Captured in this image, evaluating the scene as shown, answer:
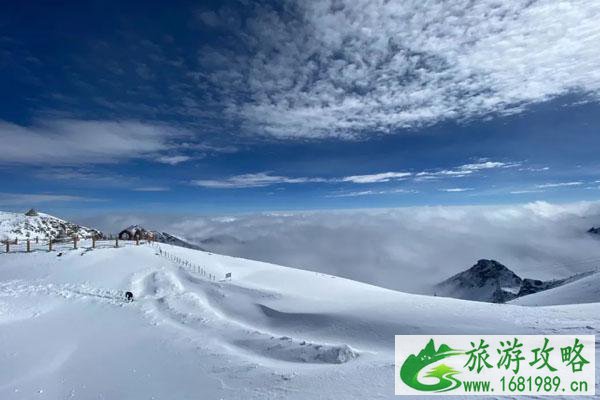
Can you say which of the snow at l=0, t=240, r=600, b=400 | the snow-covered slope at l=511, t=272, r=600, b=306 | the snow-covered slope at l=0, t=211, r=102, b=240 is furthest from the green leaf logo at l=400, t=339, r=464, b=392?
the snow-covered slope at l=0, t=211, r=102, b=240

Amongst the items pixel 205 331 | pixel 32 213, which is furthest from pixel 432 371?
pixel 32 213

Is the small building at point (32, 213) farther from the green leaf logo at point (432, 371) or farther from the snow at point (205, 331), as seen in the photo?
the green leaf logo at point (432, 371)

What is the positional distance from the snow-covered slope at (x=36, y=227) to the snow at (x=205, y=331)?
6839cm

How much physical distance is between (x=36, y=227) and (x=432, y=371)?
118 metres

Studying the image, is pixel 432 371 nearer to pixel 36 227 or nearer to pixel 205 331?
pixel 205 331

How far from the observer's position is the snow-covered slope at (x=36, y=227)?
289 ft

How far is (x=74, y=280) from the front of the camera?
30984 millimetres

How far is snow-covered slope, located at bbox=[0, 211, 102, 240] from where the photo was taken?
289ft

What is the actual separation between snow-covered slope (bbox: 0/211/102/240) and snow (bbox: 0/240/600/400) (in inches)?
2693

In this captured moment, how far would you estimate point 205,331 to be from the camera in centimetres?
2120

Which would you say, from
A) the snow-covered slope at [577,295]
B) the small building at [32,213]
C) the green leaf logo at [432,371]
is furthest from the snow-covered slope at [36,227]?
the snow-covered slope at [577,295]

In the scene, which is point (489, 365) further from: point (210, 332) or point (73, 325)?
point (73, 325)

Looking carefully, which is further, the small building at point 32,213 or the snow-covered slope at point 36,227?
the small building at point 32,213

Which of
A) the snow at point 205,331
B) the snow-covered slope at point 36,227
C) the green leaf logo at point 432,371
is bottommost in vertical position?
the snow at point 205,331
